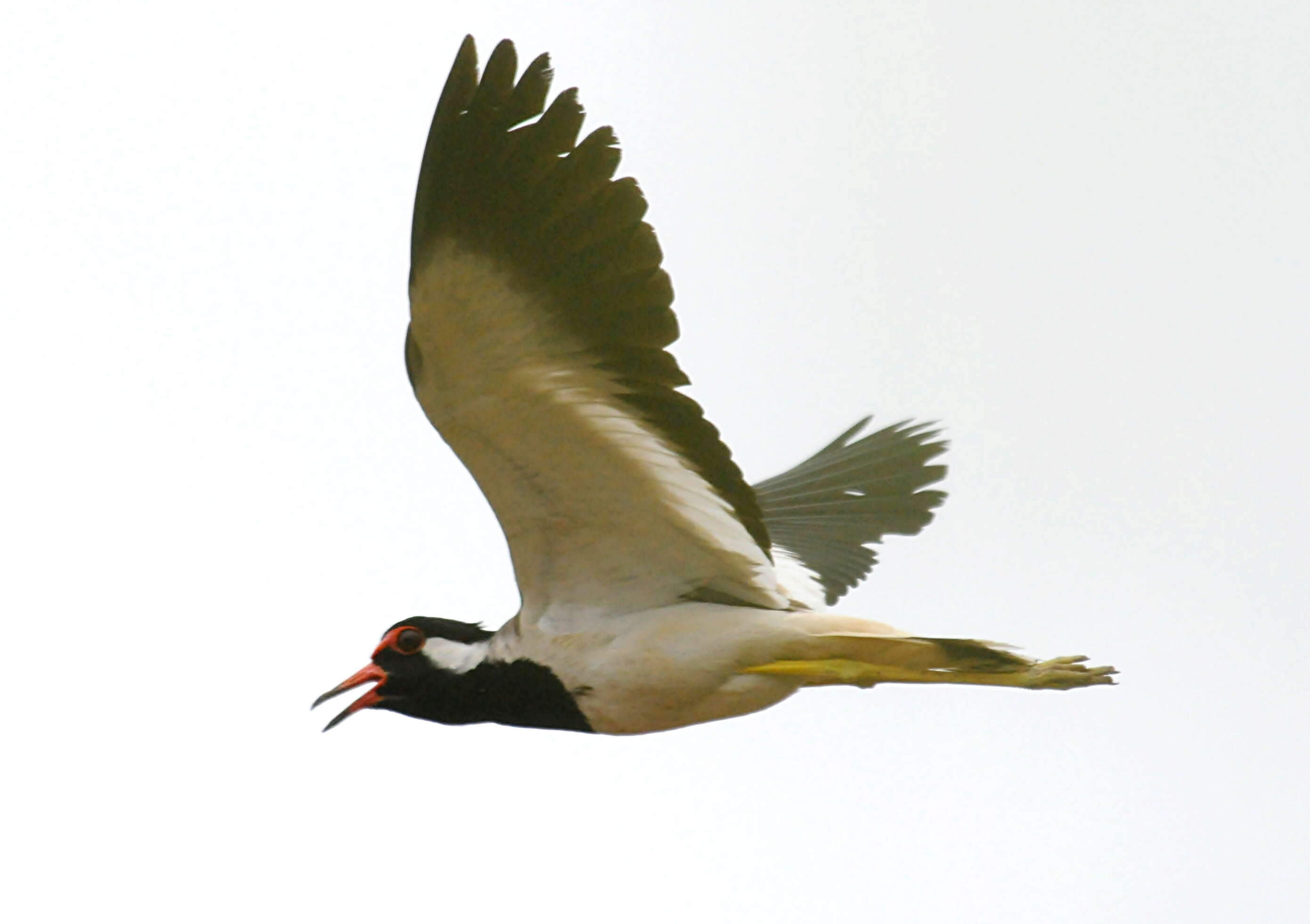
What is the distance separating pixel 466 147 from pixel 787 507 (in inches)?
149

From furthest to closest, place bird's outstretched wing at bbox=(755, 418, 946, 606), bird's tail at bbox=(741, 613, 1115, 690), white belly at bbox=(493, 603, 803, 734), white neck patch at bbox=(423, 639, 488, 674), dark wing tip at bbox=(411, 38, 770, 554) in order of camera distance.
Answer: bird's outstretched wing at bbox=(755, 418, 946, 606) < white neck patch at bbox=(423, 639, 488, 674) < white belly at bbox=(493, 603, 803, 734) < bird's tail at bbox=(741, 613, 1115, 690) < dark wing tip at bbox=(411, 38, 770, 554)

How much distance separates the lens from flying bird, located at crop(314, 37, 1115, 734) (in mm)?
Answer: 6723

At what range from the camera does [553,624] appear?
7.72 meters

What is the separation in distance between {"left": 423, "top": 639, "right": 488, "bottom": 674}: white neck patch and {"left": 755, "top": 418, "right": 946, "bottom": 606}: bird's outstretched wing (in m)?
1.93

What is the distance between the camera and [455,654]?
25.9 ft

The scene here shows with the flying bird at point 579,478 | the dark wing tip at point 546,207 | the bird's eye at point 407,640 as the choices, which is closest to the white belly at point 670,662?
the flying bird at point 579,478

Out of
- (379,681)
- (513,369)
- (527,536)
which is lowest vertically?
(379,681)

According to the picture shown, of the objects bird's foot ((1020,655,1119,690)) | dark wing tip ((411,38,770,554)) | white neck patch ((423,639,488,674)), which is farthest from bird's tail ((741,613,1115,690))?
dark wing tip ((411,38,770,554))

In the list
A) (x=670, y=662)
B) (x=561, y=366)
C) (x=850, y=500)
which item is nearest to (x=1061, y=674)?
(x=670, y=662)

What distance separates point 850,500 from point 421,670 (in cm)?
288

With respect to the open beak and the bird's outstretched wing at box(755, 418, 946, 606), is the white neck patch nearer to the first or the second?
the open beak

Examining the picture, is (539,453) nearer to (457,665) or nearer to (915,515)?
(457,665)

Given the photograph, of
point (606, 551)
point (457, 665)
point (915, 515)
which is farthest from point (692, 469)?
point (915, 515)

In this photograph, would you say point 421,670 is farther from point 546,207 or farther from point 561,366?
point 546,207
